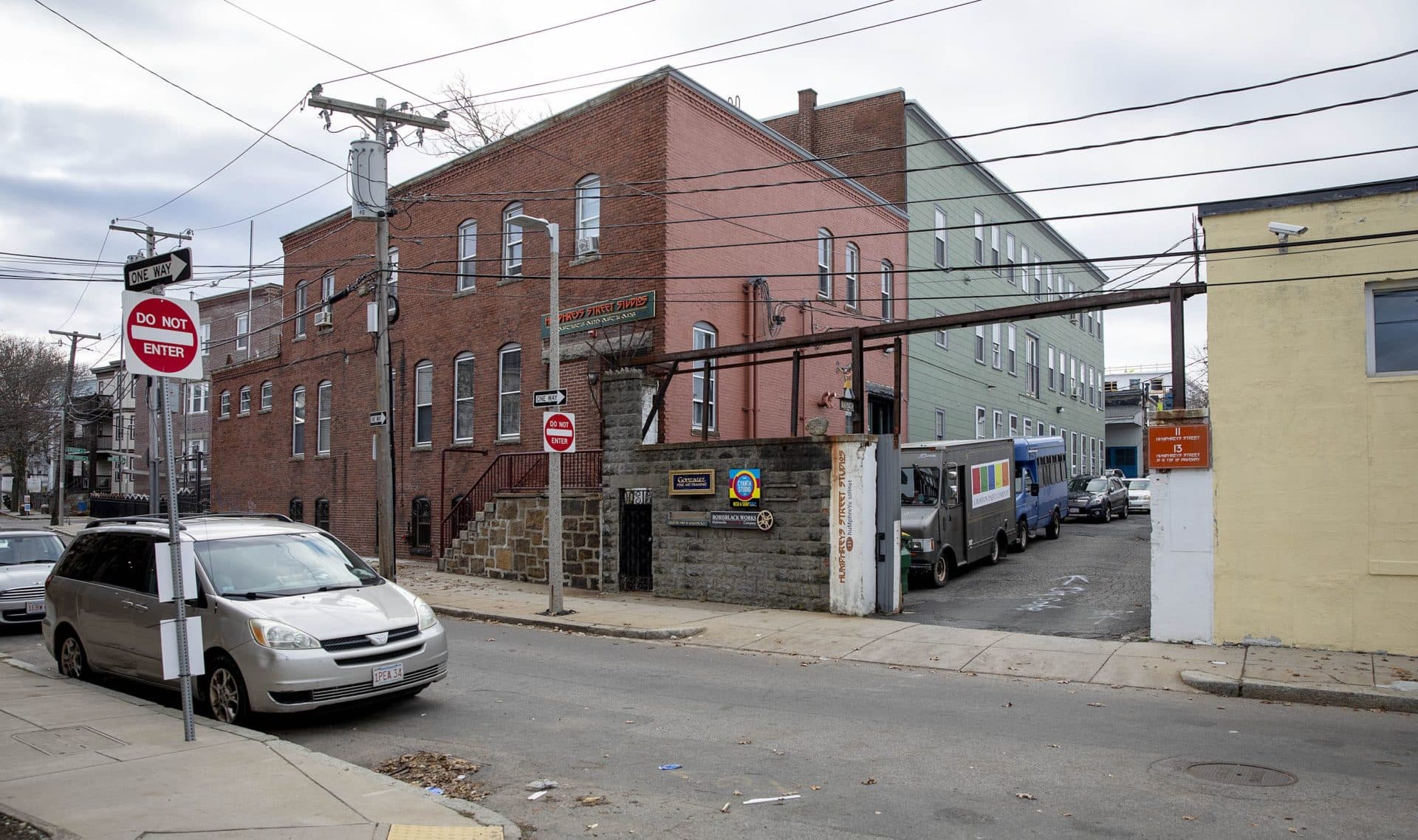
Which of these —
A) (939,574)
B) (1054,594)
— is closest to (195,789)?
(1054,594)

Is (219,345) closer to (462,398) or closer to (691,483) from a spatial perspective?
(462,398)

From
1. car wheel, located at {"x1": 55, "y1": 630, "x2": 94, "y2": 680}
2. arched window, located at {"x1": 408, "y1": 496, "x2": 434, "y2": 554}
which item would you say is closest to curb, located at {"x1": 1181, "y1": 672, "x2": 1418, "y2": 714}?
car wheel, located at {"x1": 55, "y1": 630, "x2": 94, "y2": 680}

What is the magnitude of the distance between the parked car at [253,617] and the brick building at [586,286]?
9.61 meters

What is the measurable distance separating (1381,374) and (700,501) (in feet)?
32.0

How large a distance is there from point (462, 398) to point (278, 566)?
1532cm

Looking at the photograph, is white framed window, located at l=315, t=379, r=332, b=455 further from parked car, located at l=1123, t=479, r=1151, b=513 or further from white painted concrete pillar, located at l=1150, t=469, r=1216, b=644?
parked car, located at l=1123, t=479, r=1151, b=513

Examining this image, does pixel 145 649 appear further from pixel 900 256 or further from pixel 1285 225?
pixel 900 256

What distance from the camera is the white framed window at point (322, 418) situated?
29.4m

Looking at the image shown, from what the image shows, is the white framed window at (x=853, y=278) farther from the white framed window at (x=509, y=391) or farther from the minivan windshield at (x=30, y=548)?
the minivan windshield at (x=30, y=548)

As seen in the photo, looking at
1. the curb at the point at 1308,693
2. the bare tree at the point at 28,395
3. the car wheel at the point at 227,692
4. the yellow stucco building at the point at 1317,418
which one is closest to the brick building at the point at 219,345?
the bare tree at the point at 28,395

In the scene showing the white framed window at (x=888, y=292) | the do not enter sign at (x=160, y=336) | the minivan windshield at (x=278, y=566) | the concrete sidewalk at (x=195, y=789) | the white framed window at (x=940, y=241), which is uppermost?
the white framed window at (x=940, y=241)

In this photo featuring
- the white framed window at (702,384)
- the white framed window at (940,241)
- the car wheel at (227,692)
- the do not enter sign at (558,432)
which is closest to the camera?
the car wheel at (227,692)

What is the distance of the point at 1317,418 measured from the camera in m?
11.4

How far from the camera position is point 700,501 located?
16.4m
